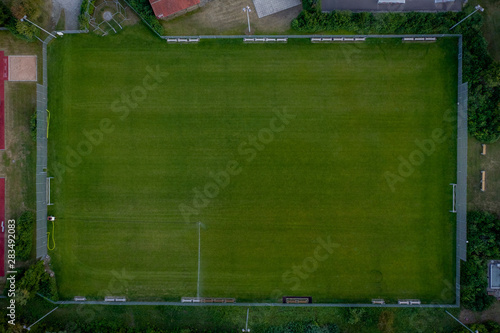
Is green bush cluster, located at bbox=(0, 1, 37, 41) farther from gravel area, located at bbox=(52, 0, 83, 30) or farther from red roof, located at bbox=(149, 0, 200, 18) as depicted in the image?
red roof, located at bbox=(149, 0, 200, 18)

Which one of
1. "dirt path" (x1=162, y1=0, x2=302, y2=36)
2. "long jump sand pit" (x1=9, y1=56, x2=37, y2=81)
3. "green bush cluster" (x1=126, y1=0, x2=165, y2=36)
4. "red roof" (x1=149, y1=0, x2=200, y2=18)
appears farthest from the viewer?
"long jump sand pit" (x1=9, y1=56, x2=37, y2=81)

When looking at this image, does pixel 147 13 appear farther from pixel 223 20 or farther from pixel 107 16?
pixel 223 20

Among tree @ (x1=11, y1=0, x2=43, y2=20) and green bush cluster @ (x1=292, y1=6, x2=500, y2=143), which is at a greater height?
tree @ (x1=11, y1=0, x2=43, y2=20)

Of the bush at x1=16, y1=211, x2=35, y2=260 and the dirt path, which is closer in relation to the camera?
the bush at x1=16, y1=211, x2=35, y2=260

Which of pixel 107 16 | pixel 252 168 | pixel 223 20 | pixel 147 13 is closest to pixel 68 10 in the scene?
pixel 107 16

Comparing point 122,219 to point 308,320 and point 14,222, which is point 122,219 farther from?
point 308,320

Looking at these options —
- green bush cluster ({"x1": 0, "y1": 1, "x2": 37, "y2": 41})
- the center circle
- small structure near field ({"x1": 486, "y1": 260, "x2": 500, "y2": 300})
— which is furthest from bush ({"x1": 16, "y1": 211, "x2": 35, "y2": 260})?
small structure near field ({"x1": 486, "y1": 260, "x2": 500, "y2": 300})
